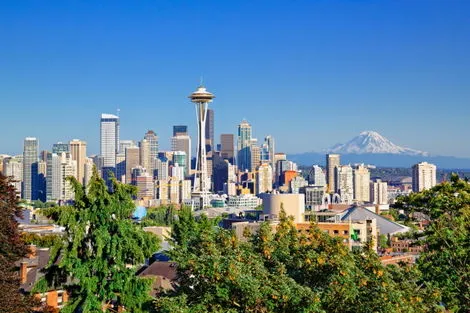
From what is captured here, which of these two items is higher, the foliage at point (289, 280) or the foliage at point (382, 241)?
the foliage at point (289, 280)

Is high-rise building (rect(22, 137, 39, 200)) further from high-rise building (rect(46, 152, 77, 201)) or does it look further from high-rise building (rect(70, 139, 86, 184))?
high-rise building (rect(70, 139, 86, 184))

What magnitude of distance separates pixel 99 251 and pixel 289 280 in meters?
3.92

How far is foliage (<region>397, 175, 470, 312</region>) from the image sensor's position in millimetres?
14875

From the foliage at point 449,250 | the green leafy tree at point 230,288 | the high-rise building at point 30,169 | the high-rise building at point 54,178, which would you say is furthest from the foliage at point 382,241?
the high-rise building at point 30,169

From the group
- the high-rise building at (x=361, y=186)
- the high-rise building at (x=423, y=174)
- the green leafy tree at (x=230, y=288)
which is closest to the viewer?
the green leafy tree at (x=230, y=288)

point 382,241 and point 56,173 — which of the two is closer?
point 382,241

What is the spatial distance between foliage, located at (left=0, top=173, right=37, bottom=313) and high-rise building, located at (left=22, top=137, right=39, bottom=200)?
163984mm

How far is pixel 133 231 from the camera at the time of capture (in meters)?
15.3

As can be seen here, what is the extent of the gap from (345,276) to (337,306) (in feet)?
1.79

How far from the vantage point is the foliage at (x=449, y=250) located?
1488 cm

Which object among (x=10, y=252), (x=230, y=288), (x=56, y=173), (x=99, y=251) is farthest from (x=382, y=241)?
(x=56, y=173)

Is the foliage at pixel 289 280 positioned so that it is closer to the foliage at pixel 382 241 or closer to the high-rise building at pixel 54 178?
the foliage at pixel 382 241

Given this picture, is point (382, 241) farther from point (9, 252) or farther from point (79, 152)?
point (79, 152)

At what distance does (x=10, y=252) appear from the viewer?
17.8m
